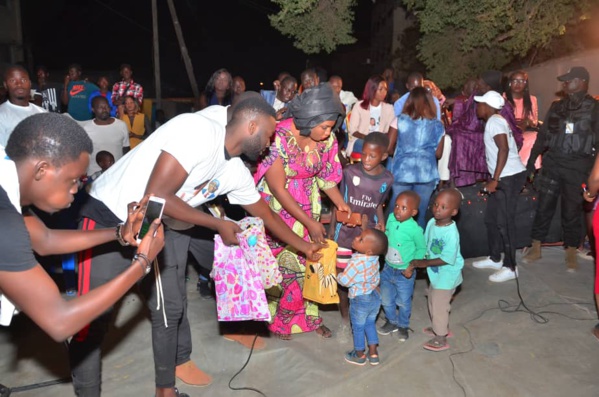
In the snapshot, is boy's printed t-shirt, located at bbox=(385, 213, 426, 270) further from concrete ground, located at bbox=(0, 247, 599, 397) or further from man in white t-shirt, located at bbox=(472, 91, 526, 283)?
man in white t-shirt, located at bbox=(472, 91, 526, 283)

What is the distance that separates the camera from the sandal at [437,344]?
409cm

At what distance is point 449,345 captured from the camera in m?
4.18

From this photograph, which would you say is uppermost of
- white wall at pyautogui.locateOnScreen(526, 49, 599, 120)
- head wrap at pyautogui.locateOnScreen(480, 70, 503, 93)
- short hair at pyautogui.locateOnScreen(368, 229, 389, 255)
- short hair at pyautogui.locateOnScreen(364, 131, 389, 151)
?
white wall at pyautogui.locateOnScreen(526, 49, 599, 120)

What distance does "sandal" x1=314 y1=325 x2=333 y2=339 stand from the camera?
4301mm

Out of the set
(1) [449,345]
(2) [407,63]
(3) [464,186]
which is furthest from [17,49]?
(1) [449,345]

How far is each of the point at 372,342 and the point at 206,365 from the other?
4.23 feet

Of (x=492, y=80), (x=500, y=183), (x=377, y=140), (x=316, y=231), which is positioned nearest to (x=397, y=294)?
(x=316, y=231)

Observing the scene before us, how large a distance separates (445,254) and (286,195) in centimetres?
135

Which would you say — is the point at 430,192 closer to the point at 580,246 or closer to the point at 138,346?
the point at 580,246

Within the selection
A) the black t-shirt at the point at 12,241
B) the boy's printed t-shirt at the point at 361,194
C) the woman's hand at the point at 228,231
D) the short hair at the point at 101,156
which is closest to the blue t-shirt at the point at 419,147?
the boy's printed t-shirt at the point at 361,194

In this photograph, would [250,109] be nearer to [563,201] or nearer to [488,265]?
[488,265]

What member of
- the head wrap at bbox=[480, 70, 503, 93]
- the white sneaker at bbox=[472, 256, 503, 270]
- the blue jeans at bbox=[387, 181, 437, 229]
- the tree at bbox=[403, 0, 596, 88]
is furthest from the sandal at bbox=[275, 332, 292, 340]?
the tree at bbox=[403, 0, 596, 88]

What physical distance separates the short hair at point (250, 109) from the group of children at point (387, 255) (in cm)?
125

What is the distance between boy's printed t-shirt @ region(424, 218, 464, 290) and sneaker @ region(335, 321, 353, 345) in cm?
82
